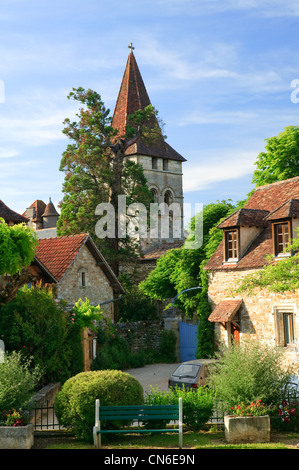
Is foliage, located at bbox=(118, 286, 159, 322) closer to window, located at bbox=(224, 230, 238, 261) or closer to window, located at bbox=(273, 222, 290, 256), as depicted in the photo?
window, located at bbox=(224, 230, 238, 261)

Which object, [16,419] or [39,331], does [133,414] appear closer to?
[16,419]

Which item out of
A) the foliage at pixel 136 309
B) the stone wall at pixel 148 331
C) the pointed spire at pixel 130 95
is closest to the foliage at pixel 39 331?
the stone wall at pixel 148 331

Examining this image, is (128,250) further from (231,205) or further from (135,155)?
(135,155)

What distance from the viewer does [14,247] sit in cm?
1672

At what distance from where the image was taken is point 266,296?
21.4 m

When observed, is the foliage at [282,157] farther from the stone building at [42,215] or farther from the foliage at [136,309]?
the stone building at [42,215]

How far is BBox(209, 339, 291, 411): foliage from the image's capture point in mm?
12500

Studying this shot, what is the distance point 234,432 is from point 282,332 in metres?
9.37

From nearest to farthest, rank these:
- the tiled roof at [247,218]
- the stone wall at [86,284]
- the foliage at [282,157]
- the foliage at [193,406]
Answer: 1. the foliage at [193,406]
2. the tiled roof at [247,218]
3. the stone wall at [86,284]
4. the foliage at [282,157]

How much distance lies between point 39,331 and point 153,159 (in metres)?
41.0

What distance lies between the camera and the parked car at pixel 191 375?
17173 millimetres

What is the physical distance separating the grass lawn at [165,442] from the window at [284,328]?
820 cm

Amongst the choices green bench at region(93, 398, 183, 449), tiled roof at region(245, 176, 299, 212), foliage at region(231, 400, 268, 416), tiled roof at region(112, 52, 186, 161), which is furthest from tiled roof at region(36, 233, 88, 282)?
tiled roof at region(112, 52, 186, 161)
